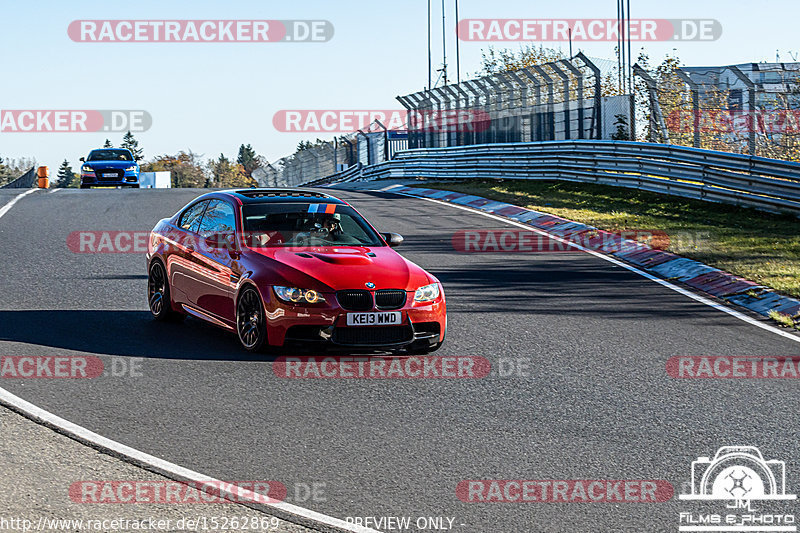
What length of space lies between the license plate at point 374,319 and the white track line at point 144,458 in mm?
2595

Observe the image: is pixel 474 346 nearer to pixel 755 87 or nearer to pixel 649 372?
pixel 649 372

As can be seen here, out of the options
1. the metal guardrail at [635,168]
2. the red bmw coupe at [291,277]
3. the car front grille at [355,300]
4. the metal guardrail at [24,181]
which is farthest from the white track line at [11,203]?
the metal guardrail at [24,181]

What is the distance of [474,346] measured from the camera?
9305mm

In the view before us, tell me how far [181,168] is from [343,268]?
7095 inches

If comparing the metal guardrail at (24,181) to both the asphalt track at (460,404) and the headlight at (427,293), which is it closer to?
the asphalt track at (460,404)

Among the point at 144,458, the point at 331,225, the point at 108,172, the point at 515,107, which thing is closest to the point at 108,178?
the point at 108,172

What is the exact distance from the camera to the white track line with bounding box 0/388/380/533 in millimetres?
5043

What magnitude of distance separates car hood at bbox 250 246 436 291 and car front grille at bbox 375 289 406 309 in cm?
5

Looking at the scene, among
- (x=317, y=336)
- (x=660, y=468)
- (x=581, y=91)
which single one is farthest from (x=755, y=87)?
(x=660, y=468)

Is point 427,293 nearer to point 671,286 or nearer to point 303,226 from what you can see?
point 303,226

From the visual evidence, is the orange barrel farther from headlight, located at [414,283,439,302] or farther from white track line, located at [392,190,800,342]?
headlight, located at [414,283,439,302]

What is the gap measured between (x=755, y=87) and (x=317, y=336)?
15517mm

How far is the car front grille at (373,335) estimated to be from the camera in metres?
8.51

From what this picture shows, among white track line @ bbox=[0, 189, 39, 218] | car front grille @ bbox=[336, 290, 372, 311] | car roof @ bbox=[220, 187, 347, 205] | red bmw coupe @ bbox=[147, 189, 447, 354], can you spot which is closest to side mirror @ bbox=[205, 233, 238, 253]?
red bmw coupe @ bbox=[147, 189, 447, 354]
